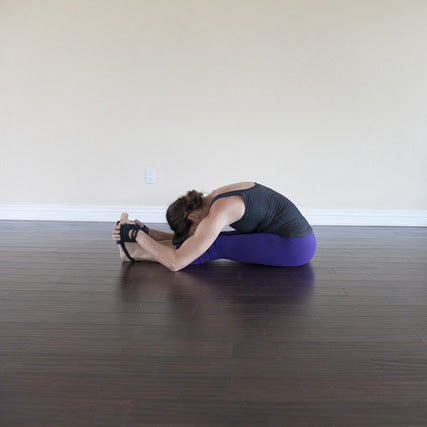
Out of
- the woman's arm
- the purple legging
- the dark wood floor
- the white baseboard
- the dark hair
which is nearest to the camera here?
the dark wood floor

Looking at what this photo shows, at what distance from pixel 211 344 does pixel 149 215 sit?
2.44m

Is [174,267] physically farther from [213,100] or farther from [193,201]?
[213,100]

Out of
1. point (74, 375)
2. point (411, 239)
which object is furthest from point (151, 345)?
point (411, 239)

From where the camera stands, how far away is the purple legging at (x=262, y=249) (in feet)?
7.34

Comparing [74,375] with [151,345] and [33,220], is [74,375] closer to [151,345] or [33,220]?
[151,345]

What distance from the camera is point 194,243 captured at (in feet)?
6.47

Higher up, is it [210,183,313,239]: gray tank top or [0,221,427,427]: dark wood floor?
[210,183,313,239]: gray tank top

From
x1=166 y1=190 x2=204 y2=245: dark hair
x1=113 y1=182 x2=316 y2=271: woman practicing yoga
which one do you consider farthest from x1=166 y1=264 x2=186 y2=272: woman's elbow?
x1=166 y1=190 x2=204 y2=245: dark hair

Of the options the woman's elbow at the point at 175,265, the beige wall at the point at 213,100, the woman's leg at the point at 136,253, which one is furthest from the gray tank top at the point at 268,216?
the beige wall at the point at 213,100

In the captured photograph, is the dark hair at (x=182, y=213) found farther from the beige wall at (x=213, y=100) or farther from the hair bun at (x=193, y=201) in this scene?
the beige wall at (x=213, y=100)

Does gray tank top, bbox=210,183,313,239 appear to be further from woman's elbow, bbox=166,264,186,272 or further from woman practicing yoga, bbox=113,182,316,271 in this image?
woman's elbow, bbox=166,264,186,272

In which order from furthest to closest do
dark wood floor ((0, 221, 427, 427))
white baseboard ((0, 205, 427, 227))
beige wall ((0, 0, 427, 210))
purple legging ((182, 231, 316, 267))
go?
white baseboard ((0, 205, 427, 227)) < beige wall ((0, 0, 427, 210)) < purple legging ((182, 231, 316, 267)) < dark wood floor ((0, 221, 427, 427))

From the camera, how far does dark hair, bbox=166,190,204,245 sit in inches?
80.0

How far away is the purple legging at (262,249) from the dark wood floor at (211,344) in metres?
0.07
